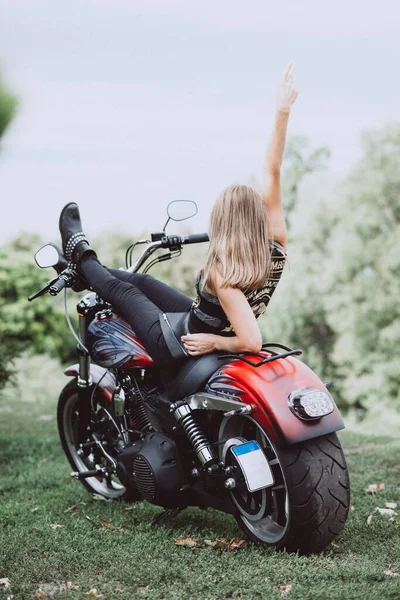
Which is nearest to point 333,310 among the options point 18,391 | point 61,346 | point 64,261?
point 61,346

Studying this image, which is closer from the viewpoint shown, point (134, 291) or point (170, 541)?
point (170, 541)

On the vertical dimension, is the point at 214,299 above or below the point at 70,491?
above

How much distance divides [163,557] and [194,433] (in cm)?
55

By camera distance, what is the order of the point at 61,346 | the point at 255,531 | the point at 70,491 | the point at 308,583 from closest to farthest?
the point at 308,583
the point at 255,531
the point at 70,491
the point at 61,346

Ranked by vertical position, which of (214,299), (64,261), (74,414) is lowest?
(74,414)

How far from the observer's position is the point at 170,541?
3432 mm

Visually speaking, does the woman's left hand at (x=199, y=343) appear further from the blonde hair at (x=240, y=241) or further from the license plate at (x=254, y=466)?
the license plate at (x=254, y=466)

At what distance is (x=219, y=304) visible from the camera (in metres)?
3.42

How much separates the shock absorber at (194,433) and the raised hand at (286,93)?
150cm

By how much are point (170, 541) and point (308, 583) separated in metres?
0.80

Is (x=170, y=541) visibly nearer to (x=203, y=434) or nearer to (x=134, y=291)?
(x=203, y=434)

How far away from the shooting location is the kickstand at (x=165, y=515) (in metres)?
3.70

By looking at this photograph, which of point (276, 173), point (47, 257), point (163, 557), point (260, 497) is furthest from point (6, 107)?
point (163, 557)

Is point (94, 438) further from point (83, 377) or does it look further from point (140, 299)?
point (140, 299)
